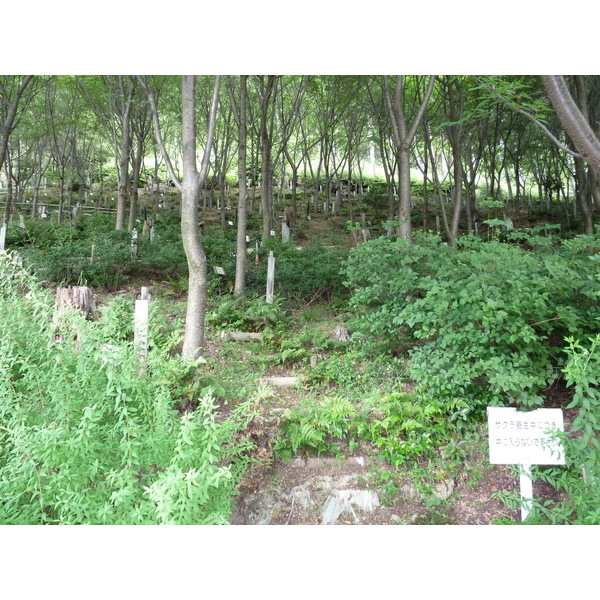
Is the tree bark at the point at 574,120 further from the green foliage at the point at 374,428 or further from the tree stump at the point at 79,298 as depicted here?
the tree stump at the point at 79,298

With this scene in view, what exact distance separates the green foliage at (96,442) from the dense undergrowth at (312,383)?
16 millimetres

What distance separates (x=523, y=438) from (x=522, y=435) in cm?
2

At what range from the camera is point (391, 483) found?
3.28 meters

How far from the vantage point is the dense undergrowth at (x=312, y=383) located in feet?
8.41

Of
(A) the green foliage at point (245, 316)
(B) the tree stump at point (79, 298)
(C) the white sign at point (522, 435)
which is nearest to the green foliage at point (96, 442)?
(B) the tree stump at point (79, 298)

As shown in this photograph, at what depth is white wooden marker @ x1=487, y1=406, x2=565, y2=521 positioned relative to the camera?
2.82 m

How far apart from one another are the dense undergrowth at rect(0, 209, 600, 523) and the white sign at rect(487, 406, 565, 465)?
14cm

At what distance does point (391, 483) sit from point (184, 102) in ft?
14.8

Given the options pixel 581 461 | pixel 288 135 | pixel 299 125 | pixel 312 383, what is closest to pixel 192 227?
pixel 312 383

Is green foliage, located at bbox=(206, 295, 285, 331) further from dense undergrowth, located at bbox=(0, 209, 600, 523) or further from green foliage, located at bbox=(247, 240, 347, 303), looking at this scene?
green foliage, located at bbox=(247, 240, 347, 303)

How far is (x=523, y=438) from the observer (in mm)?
2842

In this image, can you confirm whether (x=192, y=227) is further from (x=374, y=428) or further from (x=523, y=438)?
(x=523, y=438)

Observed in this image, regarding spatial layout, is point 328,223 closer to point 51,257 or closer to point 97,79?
point 97,79
